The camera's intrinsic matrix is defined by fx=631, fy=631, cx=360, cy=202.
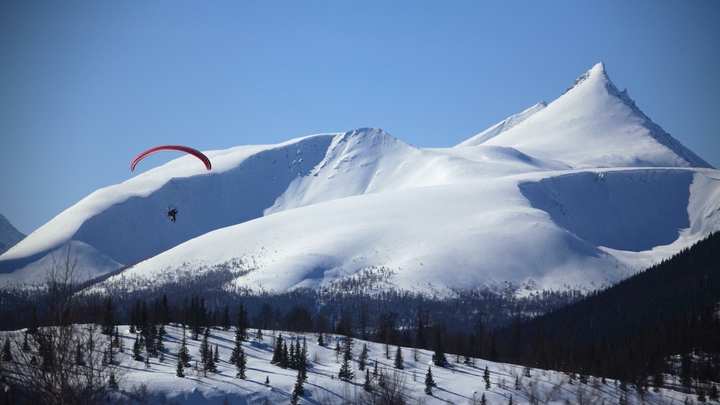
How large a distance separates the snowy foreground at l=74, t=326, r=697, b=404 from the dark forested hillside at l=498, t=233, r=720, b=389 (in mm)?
5388

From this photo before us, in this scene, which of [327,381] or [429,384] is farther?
[429,384]

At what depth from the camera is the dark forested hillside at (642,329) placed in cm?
8738

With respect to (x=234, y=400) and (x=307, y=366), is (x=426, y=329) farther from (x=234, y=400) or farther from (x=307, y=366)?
(x=234, y=400)

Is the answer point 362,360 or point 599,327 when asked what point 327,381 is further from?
point 599,327

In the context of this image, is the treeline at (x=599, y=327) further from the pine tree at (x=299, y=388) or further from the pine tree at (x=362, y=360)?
the pine tree at (x=299, y=388)

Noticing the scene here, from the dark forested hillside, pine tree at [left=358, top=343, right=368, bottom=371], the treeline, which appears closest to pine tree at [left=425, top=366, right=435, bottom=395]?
pine tree at [left=358, top=343, right=368, bottom=371]

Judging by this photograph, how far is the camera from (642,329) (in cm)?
10556

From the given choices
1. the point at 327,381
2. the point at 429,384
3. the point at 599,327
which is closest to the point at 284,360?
the point at 327,381

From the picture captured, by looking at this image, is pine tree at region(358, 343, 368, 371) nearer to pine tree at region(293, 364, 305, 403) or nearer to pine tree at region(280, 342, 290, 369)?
pine tree at region(280, 342, 290, 369)

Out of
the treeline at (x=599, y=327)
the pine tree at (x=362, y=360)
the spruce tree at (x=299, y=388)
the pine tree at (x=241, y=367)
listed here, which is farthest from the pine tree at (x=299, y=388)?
the treeline at (x=599, y=327)

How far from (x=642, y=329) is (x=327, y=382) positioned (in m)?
65.3

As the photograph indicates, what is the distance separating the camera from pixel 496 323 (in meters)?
185

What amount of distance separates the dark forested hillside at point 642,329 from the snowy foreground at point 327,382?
17.7ft

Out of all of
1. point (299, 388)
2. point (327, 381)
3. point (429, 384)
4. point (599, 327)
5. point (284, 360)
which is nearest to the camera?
point (299, 388)
